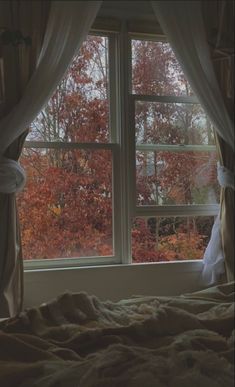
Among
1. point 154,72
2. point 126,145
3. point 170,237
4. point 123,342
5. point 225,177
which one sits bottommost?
point 123,342

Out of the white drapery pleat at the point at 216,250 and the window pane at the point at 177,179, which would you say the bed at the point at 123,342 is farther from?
the window pane at the point at 177,179

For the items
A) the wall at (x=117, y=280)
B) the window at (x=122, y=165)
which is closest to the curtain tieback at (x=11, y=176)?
the window at (x=122, y=165)

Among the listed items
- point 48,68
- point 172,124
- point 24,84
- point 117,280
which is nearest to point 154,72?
point 172,124

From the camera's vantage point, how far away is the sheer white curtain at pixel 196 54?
0.56m

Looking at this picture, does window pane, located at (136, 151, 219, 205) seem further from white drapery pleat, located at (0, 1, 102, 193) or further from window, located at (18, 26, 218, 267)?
white drapery pleat, located at (0, 1, 102, 193)

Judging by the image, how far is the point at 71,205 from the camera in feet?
2.76

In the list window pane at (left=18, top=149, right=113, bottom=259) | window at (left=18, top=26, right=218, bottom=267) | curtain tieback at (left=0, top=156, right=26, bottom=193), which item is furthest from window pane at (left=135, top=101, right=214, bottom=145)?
curtain tieback at (left=0, top=156, right=26, bottom=193)

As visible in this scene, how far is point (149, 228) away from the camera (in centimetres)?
72

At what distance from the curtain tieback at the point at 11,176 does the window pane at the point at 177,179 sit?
0.41 m

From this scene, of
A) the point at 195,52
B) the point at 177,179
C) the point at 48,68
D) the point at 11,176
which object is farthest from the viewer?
the point at 11,176

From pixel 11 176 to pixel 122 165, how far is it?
0.41 m

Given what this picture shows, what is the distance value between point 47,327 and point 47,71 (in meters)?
0.63

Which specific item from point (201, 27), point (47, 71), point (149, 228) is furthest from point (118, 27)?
point (149, 228)

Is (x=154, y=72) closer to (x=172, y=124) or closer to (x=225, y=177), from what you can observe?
(x=172, y=124)
